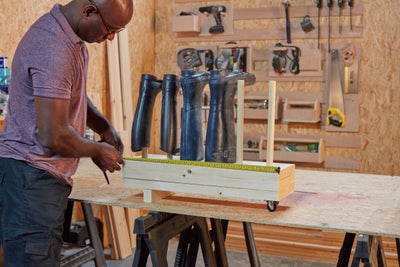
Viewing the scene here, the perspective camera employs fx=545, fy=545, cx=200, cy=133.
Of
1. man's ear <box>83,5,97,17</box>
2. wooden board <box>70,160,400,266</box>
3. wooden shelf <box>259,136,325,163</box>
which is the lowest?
wooden shelf <box>259,136,325,163</box>

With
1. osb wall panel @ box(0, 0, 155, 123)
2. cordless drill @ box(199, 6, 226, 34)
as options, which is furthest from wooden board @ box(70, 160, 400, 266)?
cordless drill @ box(199, 6, 226, 34)

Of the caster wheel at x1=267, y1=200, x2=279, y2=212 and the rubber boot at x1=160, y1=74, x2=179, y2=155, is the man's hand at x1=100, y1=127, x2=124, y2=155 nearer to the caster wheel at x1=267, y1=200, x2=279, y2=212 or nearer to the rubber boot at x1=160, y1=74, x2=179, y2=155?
the rubber boot at x1=160, y1=74, x2=179, y2=155

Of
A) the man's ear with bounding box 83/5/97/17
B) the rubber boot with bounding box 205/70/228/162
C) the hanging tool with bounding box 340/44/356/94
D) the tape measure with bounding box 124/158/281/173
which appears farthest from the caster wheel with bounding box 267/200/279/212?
the hanging tool with bounding box 340/44/356/94

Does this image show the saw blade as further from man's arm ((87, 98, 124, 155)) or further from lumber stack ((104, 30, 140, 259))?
man's arm ((87, 98, 124, 155))

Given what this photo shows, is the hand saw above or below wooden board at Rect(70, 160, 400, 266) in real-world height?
above

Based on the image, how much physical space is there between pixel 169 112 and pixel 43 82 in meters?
0.54

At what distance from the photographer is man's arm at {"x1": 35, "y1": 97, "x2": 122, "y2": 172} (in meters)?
1.78

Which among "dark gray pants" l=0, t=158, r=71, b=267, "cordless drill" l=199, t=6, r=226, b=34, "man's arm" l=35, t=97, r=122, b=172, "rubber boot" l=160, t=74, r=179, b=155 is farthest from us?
"cordless drill" l=199, t=6, r=226, b=34

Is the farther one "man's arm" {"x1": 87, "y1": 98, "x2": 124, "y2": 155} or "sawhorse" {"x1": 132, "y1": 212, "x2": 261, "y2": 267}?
"man's arm" {"x1": 87, "y1": 98, "x2": 124, "y2": 155}

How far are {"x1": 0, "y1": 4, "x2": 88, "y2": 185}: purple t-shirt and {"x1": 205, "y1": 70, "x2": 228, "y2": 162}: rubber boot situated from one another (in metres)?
0.48

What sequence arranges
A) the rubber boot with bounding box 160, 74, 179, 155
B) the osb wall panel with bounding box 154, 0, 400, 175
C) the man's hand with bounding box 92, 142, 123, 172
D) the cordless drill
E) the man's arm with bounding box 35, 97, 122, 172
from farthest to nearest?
the cordless drill
the osb wall panel with bounding box 154, 0, 400, 175
the rubber boot with bounding box 160, 74, 179, 155
the man's hand with bounding box 92, 142, 123, 172
the man's arm with bounding box 35, 97, 122, 172

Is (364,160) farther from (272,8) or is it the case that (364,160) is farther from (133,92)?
(133,92)

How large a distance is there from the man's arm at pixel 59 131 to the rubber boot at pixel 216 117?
432 millimetres

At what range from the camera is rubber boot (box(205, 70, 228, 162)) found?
202cm
